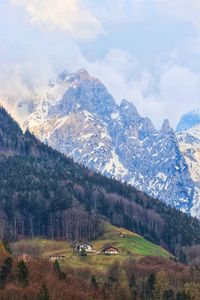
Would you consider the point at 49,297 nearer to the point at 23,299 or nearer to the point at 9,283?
the point at 23,299

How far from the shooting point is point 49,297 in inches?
7160

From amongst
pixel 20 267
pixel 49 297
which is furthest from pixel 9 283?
pixel 49 297

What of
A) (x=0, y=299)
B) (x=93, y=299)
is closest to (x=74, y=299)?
(x=93, y=299)

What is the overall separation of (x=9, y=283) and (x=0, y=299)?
14684mm

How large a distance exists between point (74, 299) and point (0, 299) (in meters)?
20.6

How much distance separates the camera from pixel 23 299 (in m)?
182

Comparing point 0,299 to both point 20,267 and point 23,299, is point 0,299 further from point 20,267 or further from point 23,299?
point 20,267

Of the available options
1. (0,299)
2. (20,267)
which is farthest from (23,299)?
(20,267)

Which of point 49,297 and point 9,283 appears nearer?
point 49,297

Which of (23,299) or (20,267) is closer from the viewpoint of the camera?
(23,299)

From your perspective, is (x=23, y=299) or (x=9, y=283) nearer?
(x=23, y=299)

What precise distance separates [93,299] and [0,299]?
26582 mm

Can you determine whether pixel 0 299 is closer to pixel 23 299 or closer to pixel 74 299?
pixel 23 299

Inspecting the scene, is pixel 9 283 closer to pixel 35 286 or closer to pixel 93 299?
pixel 35 286
